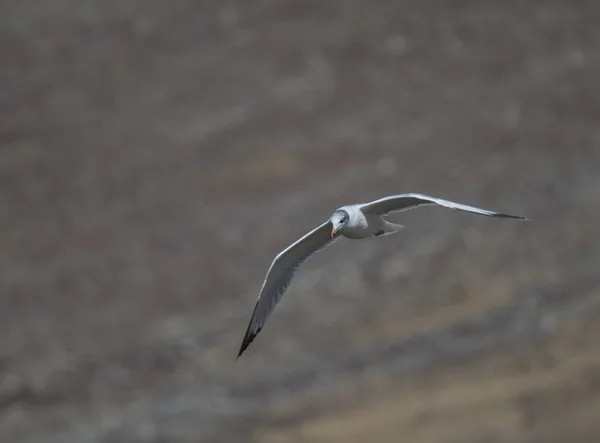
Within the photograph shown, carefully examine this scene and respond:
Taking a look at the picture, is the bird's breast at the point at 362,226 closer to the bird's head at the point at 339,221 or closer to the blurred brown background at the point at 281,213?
the bird's head at the point at 339,221

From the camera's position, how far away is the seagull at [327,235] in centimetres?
659

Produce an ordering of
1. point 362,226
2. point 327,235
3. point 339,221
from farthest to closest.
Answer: point 327,235, point 362,226, point 339,221

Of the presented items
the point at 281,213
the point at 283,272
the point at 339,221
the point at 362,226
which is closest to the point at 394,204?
the point at 362,226

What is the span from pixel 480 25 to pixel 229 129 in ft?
12.9

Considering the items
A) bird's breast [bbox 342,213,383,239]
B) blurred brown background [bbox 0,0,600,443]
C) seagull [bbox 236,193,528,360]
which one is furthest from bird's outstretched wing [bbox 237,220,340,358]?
blurred brown background [bbox 0,0,600,443]

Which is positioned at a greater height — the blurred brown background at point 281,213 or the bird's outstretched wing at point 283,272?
the blurred brown background at point 281,213

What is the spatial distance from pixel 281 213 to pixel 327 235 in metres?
7.09

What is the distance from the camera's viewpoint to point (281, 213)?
14266 millimetres

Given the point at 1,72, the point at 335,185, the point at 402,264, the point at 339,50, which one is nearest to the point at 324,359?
the point at 402,264

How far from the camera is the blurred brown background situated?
12.5 m

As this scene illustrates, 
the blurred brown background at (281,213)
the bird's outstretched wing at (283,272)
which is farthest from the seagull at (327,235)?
the blurred brown background at (281,213)

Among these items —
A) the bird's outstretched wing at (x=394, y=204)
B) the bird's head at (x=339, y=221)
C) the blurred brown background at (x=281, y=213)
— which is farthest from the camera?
the blurred brown background at (x=281, y=213)

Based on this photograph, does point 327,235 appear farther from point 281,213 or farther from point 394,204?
point 281,213

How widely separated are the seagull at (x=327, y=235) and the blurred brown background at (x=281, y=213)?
200 inches
